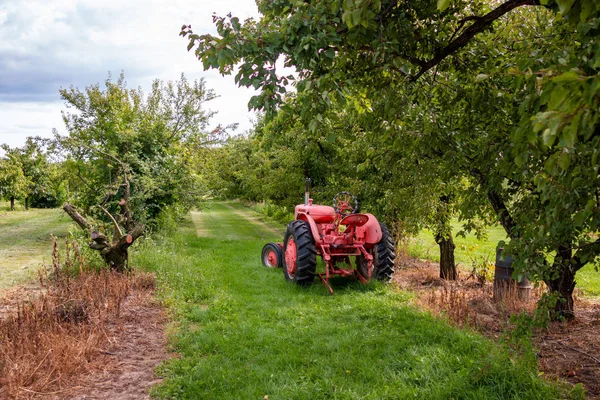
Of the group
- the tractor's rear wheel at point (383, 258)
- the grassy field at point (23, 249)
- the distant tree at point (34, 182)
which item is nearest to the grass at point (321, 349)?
the tractor's rear wheel at point (383, 258)

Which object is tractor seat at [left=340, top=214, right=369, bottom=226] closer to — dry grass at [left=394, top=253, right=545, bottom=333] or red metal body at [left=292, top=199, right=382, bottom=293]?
red metal body at [left=292, top=199, right=382, bottom=293]

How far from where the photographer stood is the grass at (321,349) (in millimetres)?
3846

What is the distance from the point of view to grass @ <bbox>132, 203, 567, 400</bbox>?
385 cm

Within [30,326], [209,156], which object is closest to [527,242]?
[30,326]

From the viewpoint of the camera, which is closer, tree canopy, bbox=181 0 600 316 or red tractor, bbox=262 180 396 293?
tree canopy, bbox=181 0 600 316

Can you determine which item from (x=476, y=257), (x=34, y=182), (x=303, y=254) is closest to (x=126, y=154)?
(x=303, y=254)

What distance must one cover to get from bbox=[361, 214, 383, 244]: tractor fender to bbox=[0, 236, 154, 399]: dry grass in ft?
12.7

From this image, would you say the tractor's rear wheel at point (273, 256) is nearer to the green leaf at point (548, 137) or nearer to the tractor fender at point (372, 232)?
the tractor fender at point (372, 232)

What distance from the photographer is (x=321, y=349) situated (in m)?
4.88

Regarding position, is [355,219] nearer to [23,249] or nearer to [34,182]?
[23,249]

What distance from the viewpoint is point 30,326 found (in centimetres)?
484

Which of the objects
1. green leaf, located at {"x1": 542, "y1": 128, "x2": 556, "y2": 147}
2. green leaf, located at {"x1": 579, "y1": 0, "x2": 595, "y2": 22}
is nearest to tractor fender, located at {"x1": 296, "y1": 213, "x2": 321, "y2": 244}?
green leaf, located at {"x1": 579, "y1": 0, "x2": 595, "y2": 22}

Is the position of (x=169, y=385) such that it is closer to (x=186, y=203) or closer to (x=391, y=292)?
(x=391, y=292)

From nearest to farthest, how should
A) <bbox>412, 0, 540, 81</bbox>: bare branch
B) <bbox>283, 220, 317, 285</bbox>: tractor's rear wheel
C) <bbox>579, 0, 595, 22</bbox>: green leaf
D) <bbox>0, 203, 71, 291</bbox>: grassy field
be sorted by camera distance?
<bbox>579, 0, 595, 22</bbox>: green leaf → <bbox>412, 0, 540, 81</bbox>: bare branch → <bbox>283, 220, 317, 285</bbox>: tractor's rear wheel → <bbox>0, 203, 71, 291</bbox>: grassy field
